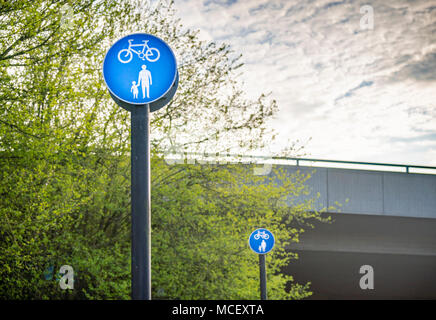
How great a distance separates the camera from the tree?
8.67 meters

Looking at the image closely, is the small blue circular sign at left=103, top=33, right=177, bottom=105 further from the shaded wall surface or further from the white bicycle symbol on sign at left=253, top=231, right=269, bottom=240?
the shaded wall surface

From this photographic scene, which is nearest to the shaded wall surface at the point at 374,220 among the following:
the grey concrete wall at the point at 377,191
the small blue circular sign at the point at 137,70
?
the grey concrete wall at the point at 377,191

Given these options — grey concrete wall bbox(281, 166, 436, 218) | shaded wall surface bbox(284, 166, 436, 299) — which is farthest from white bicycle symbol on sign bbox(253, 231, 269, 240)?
grey concrete wall bbox(281, 166, 436, 218)

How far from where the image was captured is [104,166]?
1010 centimetres

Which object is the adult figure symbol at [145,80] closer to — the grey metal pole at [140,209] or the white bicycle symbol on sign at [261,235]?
the grey metal pole at [140,209]

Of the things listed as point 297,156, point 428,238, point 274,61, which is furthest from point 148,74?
point 428,238

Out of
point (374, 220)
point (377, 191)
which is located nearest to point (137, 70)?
point (377, 191)

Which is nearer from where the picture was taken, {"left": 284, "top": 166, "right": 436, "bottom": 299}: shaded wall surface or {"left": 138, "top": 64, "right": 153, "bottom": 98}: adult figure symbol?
{"left": 138, "top": 64, "right": 153, "bottom": 98}: adult figure symbol

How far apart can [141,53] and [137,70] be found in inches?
5.4

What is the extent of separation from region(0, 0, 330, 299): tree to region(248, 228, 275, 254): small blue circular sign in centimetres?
48

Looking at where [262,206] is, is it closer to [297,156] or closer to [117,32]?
[297,156]

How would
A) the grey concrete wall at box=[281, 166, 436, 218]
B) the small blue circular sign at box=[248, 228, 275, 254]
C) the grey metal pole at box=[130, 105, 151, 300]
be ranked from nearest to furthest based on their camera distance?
1. the grey metal pole at box=[130, 105, 151, 300]
2. the small blue circular sign at box=[248, 228, 275, 254]
3. the grey concrete wall at box=[281, 166, 436, 218]

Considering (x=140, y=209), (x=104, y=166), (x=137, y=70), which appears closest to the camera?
(x=140, y=209)

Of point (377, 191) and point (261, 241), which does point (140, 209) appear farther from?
point (377, 191)
